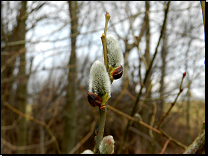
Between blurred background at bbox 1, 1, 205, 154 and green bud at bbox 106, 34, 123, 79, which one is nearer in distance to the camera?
green bud at bbox 106, 34, 123, 79

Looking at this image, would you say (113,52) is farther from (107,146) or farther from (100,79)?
(107,146)

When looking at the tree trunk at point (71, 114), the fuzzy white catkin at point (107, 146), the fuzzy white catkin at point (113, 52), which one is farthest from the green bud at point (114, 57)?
the tree trunk at point (71, 114)

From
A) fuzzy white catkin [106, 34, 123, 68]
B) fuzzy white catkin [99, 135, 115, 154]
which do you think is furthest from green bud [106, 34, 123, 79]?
fuzzy white catkin [99, 135, 115, 154]

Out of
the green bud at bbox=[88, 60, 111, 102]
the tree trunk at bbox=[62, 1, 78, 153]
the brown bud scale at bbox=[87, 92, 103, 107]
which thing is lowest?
the tree trunk at bbox=[62, 1, 78, 153]

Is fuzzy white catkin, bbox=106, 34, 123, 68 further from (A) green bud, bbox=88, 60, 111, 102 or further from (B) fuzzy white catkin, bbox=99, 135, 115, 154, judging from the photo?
(B) fuzzy white catkin, bbox=99, 135, 115, 154

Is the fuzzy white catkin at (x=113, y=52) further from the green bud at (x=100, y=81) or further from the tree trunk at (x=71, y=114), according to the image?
the tree trunk at (x=71, y=114)

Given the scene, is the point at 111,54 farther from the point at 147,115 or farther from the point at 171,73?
the point at 147,115
